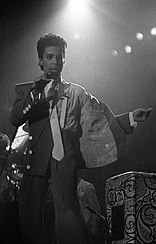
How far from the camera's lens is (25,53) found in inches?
117

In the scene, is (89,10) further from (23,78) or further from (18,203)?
(18,203)

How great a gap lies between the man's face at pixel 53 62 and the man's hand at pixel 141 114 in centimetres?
44

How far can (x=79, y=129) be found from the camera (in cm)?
272

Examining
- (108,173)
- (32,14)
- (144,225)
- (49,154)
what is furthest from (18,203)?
(32,14)

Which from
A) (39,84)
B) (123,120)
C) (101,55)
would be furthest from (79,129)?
(101,55)

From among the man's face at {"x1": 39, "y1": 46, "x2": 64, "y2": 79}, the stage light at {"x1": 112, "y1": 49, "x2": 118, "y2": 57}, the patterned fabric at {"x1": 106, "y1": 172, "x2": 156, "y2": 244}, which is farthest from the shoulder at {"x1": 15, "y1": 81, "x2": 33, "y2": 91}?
the patterned fabric at {"x1": 106, "y1": 172, "x2": 156, "y2": 244}

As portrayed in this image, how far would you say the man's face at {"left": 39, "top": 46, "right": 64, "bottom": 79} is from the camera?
2844 millimetres

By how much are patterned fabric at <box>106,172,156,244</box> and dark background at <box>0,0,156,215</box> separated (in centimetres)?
32

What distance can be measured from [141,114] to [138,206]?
0.59m

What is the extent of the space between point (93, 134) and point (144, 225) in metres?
0.60

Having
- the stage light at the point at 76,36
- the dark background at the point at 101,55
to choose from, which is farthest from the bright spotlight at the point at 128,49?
the stage light at the point at 76,36

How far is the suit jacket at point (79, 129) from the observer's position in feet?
8.80

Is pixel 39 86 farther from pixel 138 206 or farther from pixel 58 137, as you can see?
pixel 138 206

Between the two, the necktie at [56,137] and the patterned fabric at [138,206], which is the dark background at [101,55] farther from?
the patterned fabric at [138,206]
